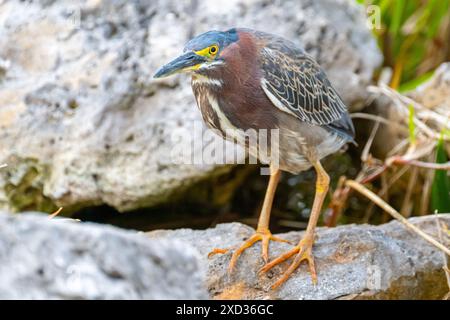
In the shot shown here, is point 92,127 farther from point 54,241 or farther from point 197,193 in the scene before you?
point 54,241

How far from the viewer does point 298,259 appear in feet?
9.73

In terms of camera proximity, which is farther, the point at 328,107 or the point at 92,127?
the point at 92,127

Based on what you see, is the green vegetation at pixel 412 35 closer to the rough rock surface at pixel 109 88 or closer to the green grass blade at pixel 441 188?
the rough rock surface at pixel 109 88

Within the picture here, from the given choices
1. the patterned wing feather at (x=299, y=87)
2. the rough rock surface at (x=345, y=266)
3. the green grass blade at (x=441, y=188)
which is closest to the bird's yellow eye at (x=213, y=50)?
the patterned wing feather at (x=299, y=87)

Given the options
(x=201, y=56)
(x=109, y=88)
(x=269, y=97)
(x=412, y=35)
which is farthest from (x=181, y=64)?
(x=412, y=35)

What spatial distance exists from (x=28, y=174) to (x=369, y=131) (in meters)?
2.13

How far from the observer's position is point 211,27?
3908 mm

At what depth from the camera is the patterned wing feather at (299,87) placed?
2898 mm

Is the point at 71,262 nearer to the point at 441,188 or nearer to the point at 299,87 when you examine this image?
the point at 299,87

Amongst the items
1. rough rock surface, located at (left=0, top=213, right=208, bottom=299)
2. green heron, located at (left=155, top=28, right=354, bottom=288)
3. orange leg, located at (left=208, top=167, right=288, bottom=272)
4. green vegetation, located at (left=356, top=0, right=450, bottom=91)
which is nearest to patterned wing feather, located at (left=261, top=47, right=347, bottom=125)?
green heron, located at (left=155, top=28, right=354, bottom=288)

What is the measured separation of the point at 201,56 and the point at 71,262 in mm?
1280

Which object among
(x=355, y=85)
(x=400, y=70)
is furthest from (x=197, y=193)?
(x=400, y=70)

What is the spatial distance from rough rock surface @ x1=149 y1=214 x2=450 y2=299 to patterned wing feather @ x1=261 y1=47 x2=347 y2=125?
1.89 ft
